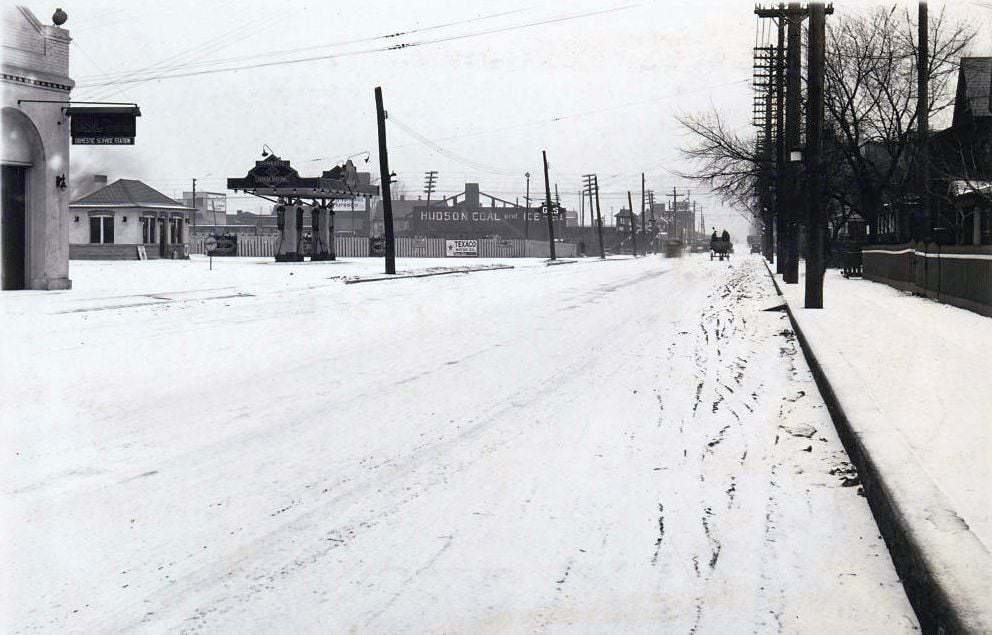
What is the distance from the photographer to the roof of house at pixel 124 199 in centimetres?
5753

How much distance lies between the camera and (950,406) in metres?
A: 7.01

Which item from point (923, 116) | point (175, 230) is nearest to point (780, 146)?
point (923, 116)

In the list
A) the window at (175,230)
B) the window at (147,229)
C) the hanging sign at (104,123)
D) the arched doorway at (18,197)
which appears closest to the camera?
the arched doorway at (18,197)

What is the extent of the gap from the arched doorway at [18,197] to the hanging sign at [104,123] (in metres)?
1.03

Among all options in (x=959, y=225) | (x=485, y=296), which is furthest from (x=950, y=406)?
(x=959, y=225)

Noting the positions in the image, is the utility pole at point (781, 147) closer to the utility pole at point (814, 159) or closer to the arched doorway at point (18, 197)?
the utility pole at point (814, 159)

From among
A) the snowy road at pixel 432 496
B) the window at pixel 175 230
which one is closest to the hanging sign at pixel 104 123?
the snowy road at pixel 432 496

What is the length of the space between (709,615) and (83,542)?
8.93 feet

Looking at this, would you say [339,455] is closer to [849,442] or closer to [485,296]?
[849,442]

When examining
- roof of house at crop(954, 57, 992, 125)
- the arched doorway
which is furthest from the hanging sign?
roof of house at crop(954, 57, 992, 125)

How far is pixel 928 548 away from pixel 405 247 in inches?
3095

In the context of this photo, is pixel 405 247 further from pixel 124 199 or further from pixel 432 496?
pixel 432 496

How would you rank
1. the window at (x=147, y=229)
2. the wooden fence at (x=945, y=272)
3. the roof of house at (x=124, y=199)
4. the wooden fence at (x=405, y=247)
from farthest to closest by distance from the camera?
the wooden fence at (x=405, y=247) < the window at (x=147, y=229) < the roof of house at (x=124, y=199) < the wooden fence at (x=945, y=272)

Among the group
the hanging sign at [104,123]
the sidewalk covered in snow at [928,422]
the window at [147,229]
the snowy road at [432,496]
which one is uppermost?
the hanging sign at [104,123]
